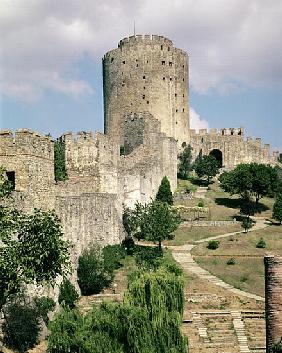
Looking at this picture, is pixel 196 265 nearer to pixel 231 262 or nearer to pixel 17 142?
pixel 231 262

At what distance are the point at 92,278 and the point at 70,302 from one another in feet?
15.3

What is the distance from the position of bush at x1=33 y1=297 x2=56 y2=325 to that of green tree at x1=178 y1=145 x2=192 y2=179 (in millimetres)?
47674

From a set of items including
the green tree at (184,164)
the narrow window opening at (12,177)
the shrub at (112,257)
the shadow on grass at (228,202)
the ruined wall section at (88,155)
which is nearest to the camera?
the narrow window opening at (12,177)

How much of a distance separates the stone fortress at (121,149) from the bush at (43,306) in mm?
4063

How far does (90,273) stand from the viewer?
37406 mm

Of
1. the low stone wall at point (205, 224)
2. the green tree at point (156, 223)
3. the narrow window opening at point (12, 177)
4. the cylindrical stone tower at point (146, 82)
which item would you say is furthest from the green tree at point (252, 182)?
the narrow window opening at point (12, 177)

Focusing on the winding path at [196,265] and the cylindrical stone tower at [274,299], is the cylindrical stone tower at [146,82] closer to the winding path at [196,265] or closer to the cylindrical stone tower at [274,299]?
the winding path at [196,265]

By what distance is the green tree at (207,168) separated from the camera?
242ft

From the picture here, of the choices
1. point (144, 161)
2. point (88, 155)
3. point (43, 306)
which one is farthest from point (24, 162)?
point (144, 161)

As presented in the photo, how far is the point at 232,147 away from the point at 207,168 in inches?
410

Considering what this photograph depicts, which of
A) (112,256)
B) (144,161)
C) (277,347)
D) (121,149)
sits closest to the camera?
(277,347)

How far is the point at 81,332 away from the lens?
20938mm

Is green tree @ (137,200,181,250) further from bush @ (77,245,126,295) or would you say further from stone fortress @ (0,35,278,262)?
bush @ (77,245,126,295)

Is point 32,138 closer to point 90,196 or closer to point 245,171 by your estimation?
point 90,196
